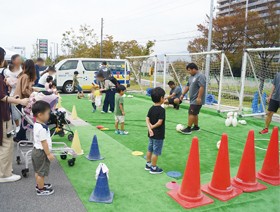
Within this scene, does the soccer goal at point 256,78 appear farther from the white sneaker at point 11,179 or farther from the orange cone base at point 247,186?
the white sneaker at point 11,179

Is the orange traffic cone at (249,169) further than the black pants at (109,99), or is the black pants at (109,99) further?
the black pants at (109,99)

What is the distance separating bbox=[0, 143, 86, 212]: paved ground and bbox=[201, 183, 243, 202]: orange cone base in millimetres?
1625

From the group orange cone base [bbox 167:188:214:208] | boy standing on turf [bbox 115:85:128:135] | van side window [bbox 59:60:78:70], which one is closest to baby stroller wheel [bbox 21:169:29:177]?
orange cone base [bbox 167:188:214:208]

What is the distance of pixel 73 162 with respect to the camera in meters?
4.33

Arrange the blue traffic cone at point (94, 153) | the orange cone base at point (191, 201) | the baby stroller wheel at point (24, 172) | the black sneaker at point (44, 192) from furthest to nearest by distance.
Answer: the blue traffic cone at point (94, 153)
the baby stroller wheel at point (24, 172)
the black sneaker at point (44, 192)
the orange cone base at point (191, 201)

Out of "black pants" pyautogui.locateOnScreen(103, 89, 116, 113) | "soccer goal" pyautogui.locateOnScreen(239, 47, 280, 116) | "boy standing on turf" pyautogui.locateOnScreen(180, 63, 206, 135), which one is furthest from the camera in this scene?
"black pants" pyautogui.locateOnScreen(103, 89, 116, 113)

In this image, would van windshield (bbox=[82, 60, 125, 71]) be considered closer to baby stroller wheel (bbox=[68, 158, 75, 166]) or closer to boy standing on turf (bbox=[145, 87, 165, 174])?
baby stroller wheel (bbox=[68, 158, 75, 166])

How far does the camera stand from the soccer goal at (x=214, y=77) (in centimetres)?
1005

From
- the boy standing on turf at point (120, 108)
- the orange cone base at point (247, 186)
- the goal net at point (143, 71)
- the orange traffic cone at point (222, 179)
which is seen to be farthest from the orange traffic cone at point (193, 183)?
the goal net at point (143, 71)

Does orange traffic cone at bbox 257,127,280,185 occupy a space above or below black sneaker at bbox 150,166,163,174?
above

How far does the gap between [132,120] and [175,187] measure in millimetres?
4816

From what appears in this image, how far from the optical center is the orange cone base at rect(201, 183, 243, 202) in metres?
3.36

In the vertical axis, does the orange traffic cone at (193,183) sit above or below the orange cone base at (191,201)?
above

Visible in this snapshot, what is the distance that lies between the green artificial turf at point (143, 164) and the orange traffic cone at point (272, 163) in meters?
0.22
